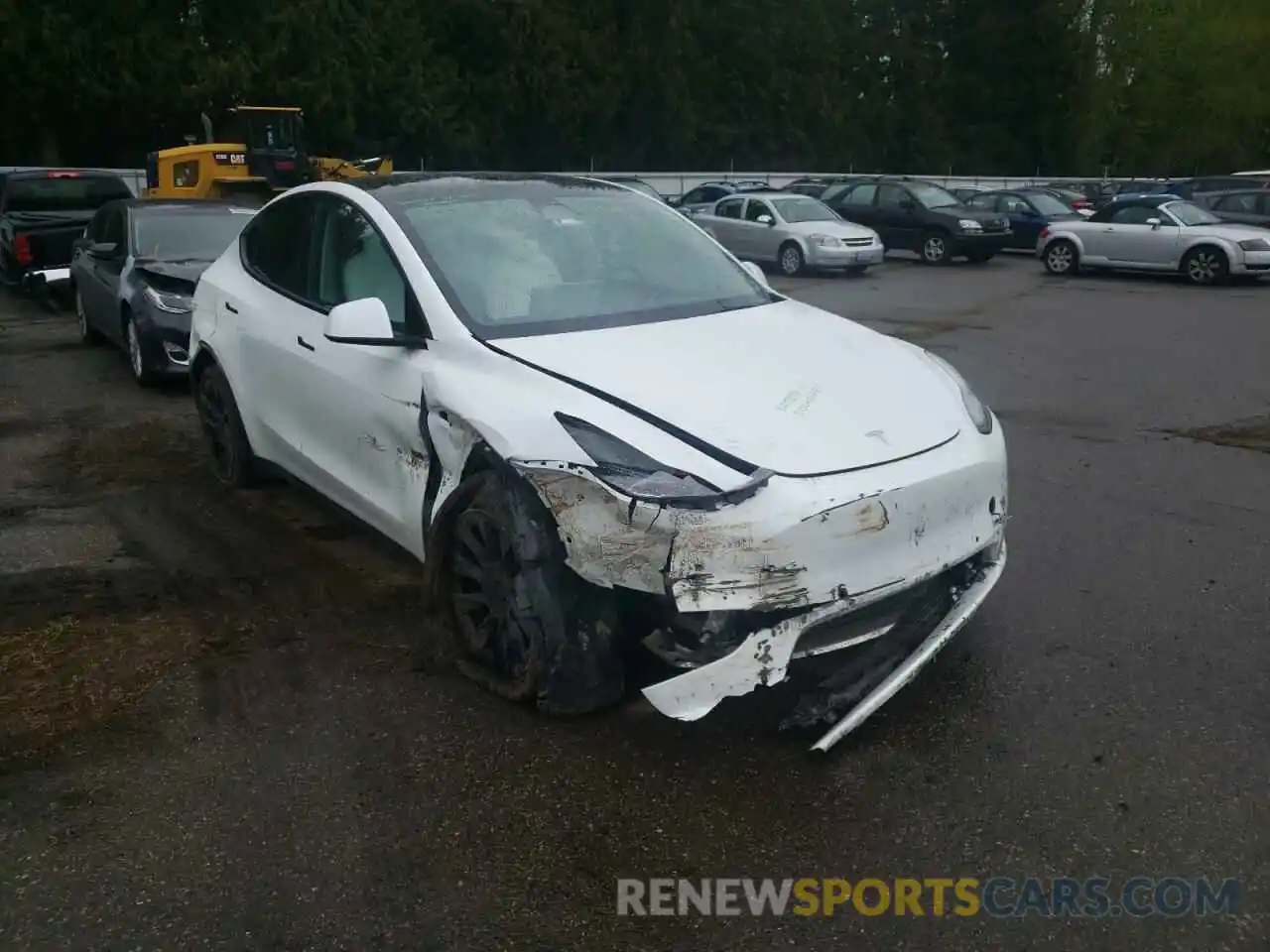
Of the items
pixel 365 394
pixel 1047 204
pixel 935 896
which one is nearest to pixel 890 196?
pixel 1047 204

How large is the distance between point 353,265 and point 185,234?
6103mm

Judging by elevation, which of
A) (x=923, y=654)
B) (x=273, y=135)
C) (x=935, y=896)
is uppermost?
(x=273, y=135)

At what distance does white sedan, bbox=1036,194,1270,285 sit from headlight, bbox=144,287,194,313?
16155 mm

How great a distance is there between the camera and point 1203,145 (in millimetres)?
61531

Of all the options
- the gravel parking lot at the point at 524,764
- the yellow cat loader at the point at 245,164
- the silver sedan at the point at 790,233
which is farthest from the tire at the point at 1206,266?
the gravel parking lot at the point at 524,764

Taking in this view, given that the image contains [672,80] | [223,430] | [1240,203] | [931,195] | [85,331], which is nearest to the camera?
[223,430]

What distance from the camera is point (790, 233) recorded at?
842 inches

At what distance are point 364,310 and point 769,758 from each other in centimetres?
213

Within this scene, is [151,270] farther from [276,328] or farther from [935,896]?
[935,896]

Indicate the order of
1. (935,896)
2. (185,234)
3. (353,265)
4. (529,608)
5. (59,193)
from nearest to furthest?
(935,896) → (529,608) → (353,265) → (185,234) → (59,193)

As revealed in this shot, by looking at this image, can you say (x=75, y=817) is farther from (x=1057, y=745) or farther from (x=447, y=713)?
(x=1057, y=745)

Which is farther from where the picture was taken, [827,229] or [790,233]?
[790,233]

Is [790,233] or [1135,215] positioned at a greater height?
[1135,215]

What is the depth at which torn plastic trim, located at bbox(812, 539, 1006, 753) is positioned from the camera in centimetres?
359
